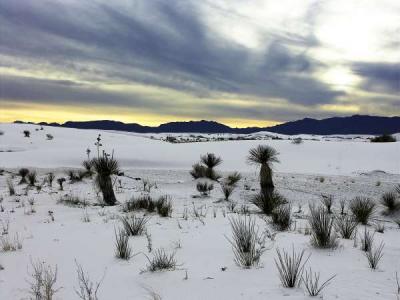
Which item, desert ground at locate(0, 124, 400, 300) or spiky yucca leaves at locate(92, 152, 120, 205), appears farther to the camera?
spiky yucca leaves at locate(92, 152, 120, 205)

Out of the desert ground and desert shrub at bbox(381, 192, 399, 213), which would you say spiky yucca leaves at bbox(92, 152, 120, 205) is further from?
desert shrub at bbox(381, 192, 399, 213)

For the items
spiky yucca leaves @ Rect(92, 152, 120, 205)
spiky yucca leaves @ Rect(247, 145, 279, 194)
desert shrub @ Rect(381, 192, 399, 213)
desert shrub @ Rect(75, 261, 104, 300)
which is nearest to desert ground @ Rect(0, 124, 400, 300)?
desert shrub @ Rect(75, 261, 104, 300)

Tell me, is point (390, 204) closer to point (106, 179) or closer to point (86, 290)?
point (106, 179)

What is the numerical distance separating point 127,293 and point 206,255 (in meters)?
1.39

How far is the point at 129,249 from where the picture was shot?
5.33 m

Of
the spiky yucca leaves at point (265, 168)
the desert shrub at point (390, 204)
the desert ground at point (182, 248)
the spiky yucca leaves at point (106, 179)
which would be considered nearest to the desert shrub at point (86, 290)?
the desert ground at point (182, 248)

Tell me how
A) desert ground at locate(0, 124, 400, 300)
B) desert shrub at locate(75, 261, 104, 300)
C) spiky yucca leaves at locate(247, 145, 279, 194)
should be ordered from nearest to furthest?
desert shrub at locate(75, 261, 104, 300)
desert ground at locate(0, 124, 400, 300)
spiky yucca leaves at locate(247, 145, 279, 194)

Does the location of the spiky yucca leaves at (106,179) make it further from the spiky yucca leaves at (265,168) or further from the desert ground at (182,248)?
the spiky yucca leaves at (265,168)

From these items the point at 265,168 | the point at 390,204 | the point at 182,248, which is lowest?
the point at 390,204

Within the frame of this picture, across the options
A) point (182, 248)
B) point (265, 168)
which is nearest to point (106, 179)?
point (265, 168)

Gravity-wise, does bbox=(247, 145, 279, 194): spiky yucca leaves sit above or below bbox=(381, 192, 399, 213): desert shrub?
above

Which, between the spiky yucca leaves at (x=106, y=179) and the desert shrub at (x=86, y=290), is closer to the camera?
the desert shrub at (x=86, y=290)

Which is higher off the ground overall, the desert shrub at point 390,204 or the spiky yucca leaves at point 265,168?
the spiky yucca leaves at point 265,168

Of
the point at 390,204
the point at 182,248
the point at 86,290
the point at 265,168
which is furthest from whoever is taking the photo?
the point at 265,168
